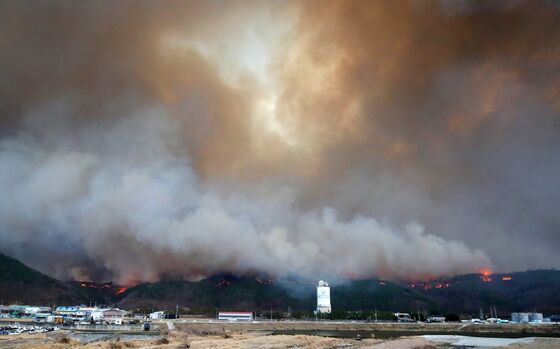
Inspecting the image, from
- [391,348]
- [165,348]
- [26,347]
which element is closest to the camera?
[26,347]

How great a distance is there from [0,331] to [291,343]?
98.3m

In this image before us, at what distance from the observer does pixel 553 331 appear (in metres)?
199

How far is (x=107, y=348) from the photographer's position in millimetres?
92875

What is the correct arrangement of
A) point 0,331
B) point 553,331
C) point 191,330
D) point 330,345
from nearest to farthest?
1. point 330,345
2. point 0,331
3. point 191,330
4. point 553,331

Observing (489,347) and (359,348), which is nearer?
(359,348)

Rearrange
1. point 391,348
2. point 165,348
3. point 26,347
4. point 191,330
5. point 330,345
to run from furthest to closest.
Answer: point 191,330 → point 330,345 → point 391,348 → point 165,348 → point 26,347

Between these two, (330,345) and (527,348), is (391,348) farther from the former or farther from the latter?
(527,348)

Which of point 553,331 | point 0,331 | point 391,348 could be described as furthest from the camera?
point 553,331

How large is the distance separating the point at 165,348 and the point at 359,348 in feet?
144

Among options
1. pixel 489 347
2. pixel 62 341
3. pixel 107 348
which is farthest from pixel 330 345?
pixel 62 341

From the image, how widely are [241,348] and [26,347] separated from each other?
45.1 meters

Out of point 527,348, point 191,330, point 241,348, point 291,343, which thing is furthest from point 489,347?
point 191,330

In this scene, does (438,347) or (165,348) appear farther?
(438,347)

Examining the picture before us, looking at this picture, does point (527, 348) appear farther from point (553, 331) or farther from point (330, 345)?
point (553, 331)
